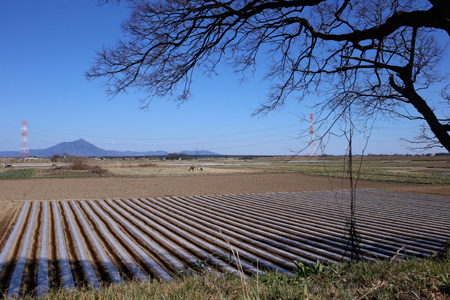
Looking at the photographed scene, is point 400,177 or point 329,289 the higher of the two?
point 329,289

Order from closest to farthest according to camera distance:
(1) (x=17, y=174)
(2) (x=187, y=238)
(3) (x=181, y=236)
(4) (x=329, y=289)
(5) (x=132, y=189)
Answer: (4) (x=329, y=289), (2) (x=187, y=238), (3) (x=181, y=236), (5) (x=132, y=189), (1) (x=17, y=174)

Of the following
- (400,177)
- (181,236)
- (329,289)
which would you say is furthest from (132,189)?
(400,177)

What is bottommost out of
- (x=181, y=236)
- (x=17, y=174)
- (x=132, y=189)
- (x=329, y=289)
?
(x=132, y=189)

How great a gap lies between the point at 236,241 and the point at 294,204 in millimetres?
5712

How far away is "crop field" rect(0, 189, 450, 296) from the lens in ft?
16.3

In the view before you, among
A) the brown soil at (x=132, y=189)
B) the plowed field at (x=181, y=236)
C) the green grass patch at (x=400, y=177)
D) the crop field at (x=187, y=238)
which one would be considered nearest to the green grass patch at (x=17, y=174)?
the brown soil at (x=132, y=189)

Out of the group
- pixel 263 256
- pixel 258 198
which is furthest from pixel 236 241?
pixel 258 198

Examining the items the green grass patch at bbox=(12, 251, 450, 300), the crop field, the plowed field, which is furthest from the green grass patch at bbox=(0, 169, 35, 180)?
the green grass patch at bbox=(12, 251, 450, 300)

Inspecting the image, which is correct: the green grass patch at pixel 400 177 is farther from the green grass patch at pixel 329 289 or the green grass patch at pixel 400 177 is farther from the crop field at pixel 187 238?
the green grass patch at pixel 329 289

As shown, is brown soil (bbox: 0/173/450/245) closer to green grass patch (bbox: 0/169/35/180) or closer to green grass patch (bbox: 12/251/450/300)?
green grass patch (bbox: 0/169/35/180)

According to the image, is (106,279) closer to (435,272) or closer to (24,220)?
(435,272)

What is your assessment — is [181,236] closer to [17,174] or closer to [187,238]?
[187,238]

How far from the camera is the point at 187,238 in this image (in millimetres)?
7008

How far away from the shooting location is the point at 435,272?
2.87 m
